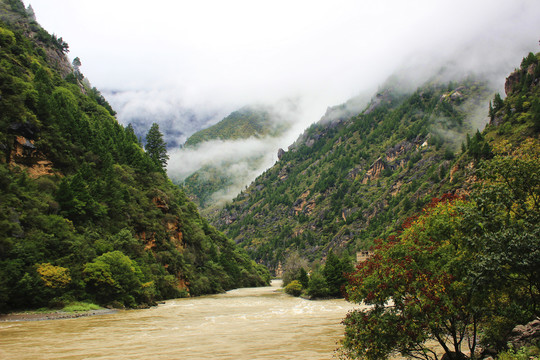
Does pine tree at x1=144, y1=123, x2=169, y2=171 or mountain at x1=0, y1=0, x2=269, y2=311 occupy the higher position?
pine tree at x1=144, y1=123, x2=169, y2=171

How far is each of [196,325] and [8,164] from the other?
37.8 metres

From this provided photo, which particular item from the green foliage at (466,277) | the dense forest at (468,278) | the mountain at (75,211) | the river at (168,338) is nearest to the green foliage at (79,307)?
the mountain at (75,211)

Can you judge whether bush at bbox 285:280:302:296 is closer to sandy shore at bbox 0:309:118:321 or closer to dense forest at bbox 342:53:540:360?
sandy shore at bbox 0:309:118:321

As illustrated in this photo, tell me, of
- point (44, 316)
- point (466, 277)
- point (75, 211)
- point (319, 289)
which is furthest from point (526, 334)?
point (319, 289)

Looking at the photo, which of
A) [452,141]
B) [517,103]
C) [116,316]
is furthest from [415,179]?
[116,316]

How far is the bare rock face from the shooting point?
15.5 meters

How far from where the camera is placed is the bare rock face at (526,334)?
50.7 ft

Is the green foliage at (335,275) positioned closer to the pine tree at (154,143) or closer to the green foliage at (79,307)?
the green foliage at (79,307)

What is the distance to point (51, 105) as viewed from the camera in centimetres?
6362

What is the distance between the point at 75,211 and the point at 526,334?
55.8 m

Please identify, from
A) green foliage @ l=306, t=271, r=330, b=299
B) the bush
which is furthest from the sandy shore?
the bush

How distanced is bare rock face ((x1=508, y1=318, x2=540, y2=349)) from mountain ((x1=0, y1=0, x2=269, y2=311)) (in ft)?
145

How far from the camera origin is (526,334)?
52.5ft

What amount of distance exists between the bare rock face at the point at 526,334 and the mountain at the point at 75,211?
145 ft
